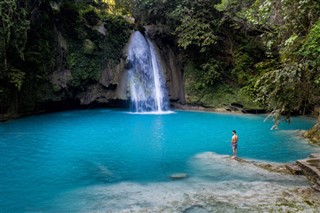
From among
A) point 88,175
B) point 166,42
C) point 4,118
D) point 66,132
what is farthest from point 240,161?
point 166,42

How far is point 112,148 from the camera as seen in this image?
1459 cm

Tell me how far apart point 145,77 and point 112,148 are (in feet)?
47.8

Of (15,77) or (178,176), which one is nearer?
(178,176)

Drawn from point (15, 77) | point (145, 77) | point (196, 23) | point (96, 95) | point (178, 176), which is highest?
point (196, 23)

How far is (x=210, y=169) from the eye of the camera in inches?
441

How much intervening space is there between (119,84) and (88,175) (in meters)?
17.7

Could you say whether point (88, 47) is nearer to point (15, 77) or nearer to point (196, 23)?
point (15, 77)

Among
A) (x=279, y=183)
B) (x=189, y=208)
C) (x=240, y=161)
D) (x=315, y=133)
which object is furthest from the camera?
(x=315, y=133)

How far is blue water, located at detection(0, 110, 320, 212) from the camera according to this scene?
10.1 m

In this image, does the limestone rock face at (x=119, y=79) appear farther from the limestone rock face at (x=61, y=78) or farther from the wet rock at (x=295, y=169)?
the wet rock at (x=295, y=169)

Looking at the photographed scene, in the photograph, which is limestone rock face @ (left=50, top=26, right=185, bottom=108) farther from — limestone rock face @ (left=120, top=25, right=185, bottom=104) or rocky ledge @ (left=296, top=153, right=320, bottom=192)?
rocky ledge @ (left=296, top=153, right=320, bottom=192)

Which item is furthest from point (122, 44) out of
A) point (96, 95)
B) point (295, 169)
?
point (295, 169)

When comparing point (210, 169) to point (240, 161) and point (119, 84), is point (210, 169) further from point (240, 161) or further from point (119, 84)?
point (119, 84)

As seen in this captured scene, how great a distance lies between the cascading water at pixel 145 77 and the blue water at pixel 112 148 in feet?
13.4
